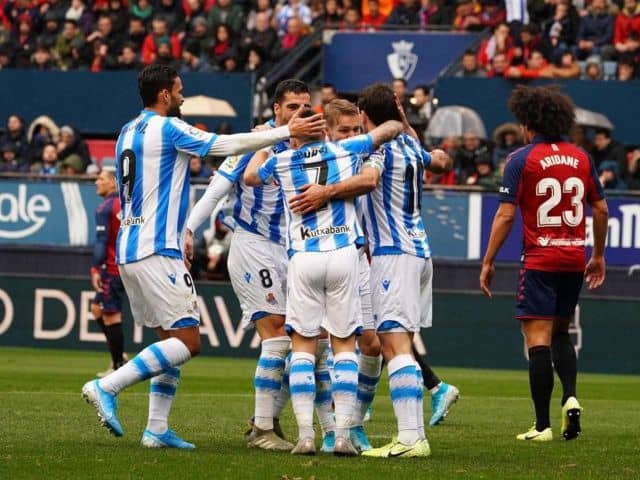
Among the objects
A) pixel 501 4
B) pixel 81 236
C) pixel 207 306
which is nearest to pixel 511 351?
pixel 207 306

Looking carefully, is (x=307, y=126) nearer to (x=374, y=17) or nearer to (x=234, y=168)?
(x=234, y=168)

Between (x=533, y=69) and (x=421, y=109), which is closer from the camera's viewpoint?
(x=533, y=69)

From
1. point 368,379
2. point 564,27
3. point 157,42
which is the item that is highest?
point 564,27

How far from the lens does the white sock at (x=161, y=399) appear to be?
9.62 metres

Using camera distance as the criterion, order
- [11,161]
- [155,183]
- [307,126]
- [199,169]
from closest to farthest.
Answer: [307,126]
[155,183]
[199,169]
[11,161]

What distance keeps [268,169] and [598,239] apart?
2728 mm

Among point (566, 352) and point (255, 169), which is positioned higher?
point (255, 169)

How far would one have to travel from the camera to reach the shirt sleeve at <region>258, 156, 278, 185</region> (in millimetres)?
9375

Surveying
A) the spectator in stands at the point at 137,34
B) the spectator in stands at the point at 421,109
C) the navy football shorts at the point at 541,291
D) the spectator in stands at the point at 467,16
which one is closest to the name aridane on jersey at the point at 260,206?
the navy football shorts at the point at 541,291

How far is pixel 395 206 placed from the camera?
9.59 metres

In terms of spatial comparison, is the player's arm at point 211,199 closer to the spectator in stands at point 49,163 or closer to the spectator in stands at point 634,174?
the spectator in stands at point 634,174

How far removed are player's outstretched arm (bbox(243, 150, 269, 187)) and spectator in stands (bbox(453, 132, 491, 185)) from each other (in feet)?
40.2

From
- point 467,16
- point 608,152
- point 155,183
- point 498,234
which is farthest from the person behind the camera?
point 467,16

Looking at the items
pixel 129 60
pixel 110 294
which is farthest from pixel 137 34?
pixel 110 294
